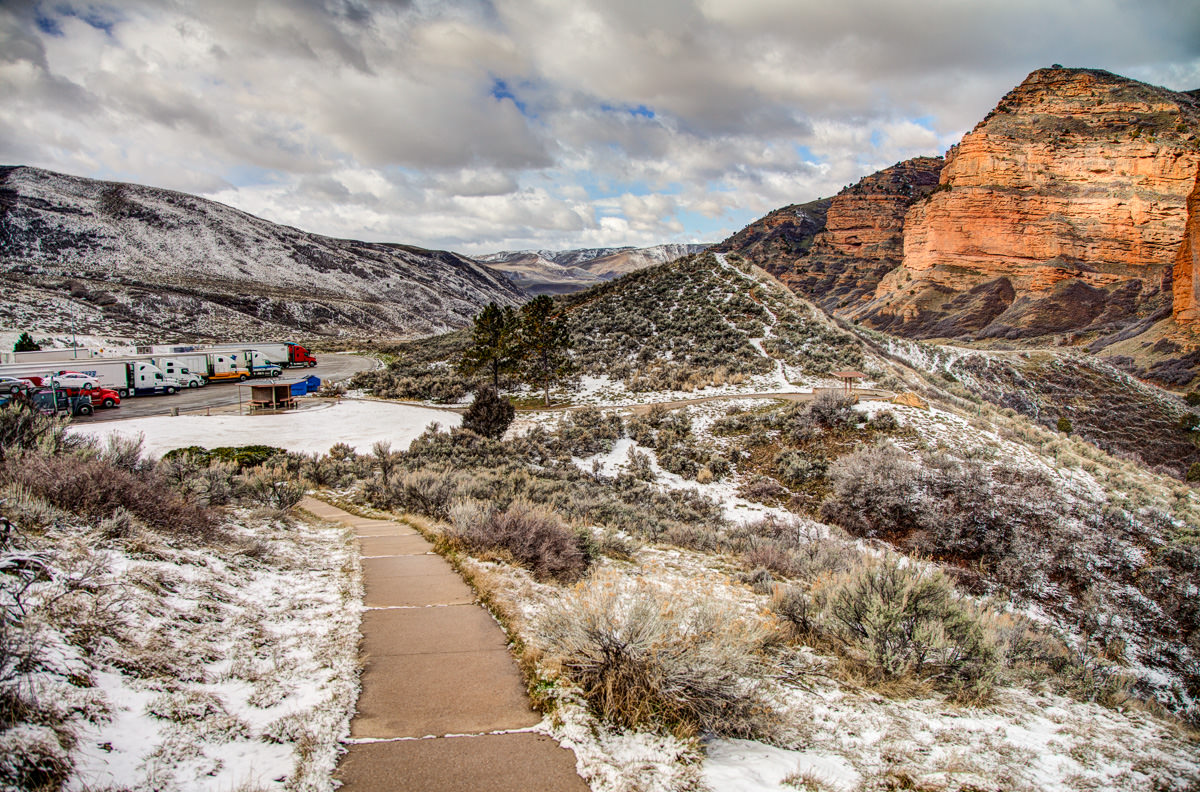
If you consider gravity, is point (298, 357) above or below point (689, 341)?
below

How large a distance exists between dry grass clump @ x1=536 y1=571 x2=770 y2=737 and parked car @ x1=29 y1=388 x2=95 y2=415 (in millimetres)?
20165

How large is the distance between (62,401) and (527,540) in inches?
869

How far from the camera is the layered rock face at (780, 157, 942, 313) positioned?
103 metres

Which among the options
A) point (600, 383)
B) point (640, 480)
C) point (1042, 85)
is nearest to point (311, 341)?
point (600, 383)

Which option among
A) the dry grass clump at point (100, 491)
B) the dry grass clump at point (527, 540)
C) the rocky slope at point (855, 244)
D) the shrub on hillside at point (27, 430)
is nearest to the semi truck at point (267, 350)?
the shrub on hillside at point (27, 430)

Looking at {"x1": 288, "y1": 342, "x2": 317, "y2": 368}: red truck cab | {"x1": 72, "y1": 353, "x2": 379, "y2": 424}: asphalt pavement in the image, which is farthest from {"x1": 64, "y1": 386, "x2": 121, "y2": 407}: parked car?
{"x1": 288, "y1": 342, "x2": 317, "y2": 368}: red truck cab

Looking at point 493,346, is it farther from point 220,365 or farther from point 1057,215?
point 1057,215

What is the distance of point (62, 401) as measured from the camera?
19203mm

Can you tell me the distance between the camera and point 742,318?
33625 millimetres

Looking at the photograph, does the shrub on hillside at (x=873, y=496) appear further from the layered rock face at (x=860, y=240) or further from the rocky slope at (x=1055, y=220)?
the layered rock face at (x=860, y=240)

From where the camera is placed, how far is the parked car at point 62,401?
663 inches

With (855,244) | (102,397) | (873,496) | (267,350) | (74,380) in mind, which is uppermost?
(855,244)

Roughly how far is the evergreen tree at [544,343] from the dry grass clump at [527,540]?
1789 cm

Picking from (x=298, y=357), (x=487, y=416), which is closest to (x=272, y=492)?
(x=487, y=416)
